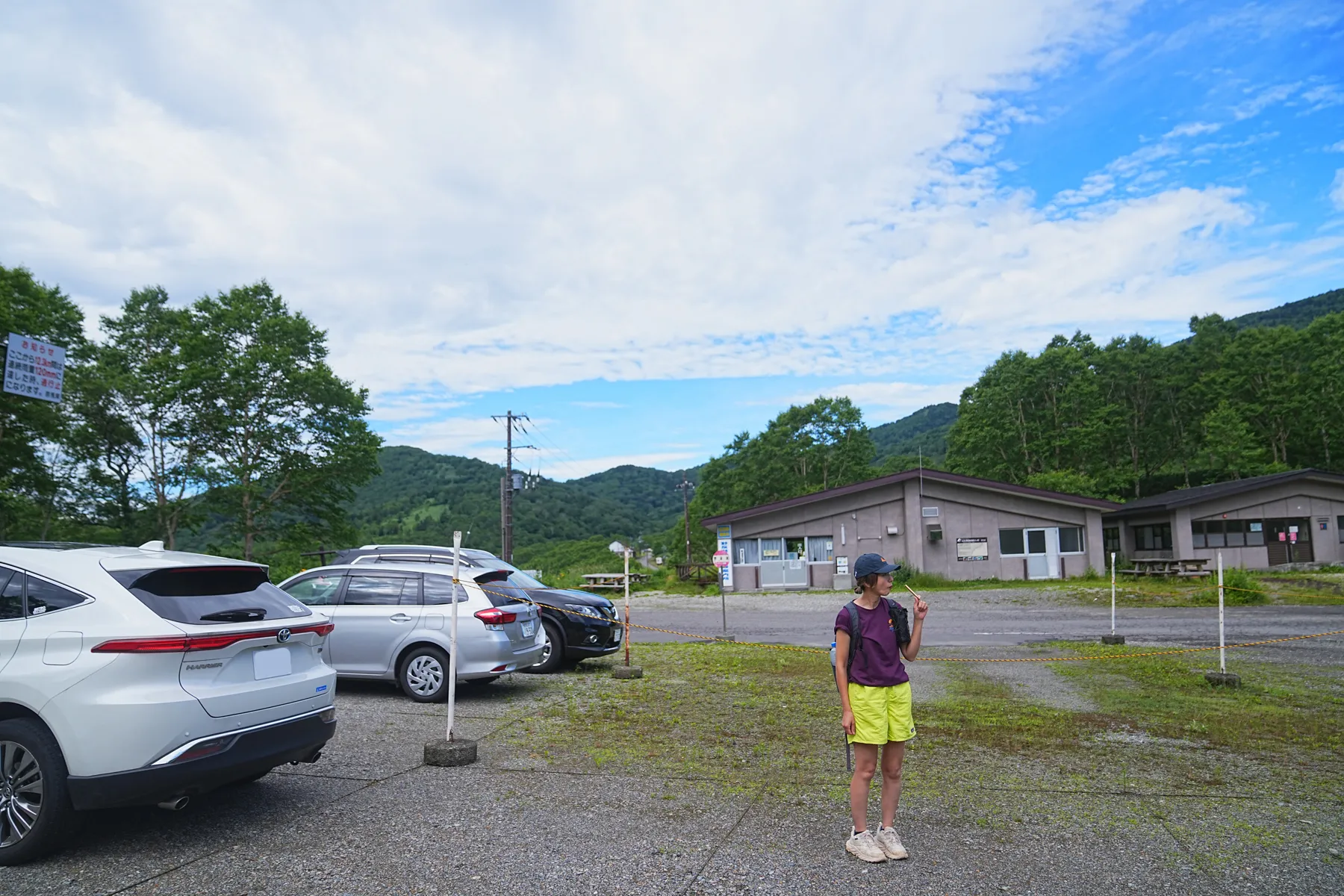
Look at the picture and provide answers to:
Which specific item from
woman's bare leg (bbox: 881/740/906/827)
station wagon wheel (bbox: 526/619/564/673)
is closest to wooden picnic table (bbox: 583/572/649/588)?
station wagon wheel (bbox: 526/619/564/673)

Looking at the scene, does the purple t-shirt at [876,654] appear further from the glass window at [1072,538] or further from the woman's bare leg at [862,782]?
the glass window at [1072,538]

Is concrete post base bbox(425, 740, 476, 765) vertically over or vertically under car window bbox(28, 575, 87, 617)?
under

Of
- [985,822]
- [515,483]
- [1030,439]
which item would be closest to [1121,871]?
[985,822]

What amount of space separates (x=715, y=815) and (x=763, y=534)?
98.0 feet

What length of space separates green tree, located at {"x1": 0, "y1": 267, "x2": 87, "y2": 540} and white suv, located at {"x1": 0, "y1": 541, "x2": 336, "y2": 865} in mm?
27910

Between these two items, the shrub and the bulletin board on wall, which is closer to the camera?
the shrub

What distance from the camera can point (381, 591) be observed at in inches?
364

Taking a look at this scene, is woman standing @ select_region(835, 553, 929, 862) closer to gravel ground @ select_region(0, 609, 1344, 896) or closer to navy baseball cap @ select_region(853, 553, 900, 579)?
navy baseball cap @ select_region(853, 553, 900, 579)

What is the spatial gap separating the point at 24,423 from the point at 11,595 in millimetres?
30519

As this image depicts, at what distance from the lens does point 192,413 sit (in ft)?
121

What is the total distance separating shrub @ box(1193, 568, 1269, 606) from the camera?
75.2 feet

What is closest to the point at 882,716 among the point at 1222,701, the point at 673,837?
the point at 673,837

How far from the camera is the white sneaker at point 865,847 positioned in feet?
14.0

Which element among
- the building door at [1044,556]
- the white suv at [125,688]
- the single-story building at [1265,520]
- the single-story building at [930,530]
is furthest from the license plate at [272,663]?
the single-story building at [1265,520]
